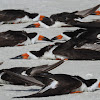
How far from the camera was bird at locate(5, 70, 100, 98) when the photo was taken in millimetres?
4398

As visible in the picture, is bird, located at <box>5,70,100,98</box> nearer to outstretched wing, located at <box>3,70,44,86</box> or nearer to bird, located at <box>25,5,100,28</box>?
outstretched wing, located at <box>3,70,44,86</box>

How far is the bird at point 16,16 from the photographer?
7.17 metres

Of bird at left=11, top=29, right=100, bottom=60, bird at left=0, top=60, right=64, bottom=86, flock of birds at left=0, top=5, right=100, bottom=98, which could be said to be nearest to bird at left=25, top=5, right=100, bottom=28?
flock of birds at left=0, top=5, right=100, bottom=98

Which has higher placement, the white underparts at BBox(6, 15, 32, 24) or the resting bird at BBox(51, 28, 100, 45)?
the resting bird at BBox(51, 28, 100, 45)

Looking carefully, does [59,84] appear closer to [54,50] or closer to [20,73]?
[20,73]

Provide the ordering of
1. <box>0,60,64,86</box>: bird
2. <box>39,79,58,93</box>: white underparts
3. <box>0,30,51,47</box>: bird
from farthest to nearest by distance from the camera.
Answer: <box>0,30,51,47</box>: bird, <box>0,60,64,86</box>: bird, <box>39,79,58,93</box>: white underparts

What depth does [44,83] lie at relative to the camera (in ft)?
14.7

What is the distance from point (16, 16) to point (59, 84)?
292cm

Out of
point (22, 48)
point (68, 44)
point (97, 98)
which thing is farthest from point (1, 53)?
point (97, 98)

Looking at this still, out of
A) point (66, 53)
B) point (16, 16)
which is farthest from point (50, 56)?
point (16, 16)

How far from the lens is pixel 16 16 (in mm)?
7203

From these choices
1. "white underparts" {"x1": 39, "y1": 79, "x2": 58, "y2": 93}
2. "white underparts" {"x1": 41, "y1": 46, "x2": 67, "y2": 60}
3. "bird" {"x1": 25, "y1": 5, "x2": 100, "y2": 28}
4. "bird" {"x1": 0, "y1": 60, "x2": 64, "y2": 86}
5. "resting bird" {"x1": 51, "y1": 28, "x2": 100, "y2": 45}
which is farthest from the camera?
"bird" {"x1": 25, "y1": 5, "x2": 100, "y2": 28}

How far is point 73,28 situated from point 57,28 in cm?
22

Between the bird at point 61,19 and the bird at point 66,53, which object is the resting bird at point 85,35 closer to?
the bird at point 66,53
